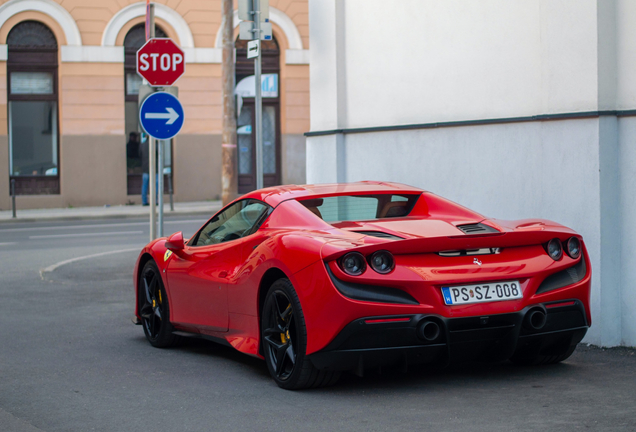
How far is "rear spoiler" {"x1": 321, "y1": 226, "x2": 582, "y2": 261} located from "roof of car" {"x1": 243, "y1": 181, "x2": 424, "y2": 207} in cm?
103

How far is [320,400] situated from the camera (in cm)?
536

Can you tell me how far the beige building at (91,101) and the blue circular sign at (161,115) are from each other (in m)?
15.8

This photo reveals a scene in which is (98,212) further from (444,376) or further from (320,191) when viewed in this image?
(444,376)

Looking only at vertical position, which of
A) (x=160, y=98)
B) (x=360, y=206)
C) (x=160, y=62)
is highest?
(x=160, y=62)

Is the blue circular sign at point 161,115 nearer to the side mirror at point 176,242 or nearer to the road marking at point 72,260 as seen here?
the road marking at point 72,260

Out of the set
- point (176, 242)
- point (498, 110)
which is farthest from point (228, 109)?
point (176, 242)

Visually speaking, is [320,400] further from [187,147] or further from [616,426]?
[187,147]

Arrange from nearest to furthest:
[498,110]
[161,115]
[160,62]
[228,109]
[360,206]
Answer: [360,206], [498,110], [161,115], [160,62], [228,109]

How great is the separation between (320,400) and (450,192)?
359 centimetres

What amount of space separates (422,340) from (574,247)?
1.27m

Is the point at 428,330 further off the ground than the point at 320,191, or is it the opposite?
the point at 320,191

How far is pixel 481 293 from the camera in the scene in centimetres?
534

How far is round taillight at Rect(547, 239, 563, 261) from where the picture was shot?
18.7 feet

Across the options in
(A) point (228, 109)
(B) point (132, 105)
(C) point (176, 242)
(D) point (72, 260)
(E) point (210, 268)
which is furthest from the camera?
(B) point (132, 105)
